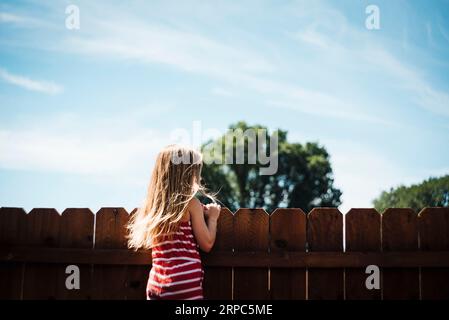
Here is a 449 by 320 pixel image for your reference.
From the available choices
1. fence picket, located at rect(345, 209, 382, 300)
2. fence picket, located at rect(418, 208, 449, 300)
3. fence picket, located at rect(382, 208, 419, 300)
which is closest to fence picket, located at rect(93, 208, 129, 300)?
fence picket, located at rect(345, 209, 382, 300)

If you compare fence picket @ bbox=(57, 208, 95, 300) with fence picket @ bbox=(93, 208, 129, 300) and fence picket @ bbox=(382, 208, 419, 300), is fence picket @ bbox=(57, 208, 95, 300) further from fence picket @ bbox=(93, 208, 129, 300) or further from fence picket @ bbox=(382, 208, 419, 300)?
fence picket @ bbox=(382, 208, 419, 300)

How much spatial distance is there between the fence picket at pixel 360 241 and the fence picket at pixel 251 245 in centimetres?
77

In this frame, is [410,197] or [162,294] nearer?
[162,294]

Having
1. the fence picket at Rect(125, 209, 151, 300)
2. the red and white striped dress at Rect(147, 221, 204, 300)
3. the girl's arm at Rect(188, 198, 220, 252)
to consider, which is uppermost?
the girl's arm at Rect(188, 198, 220, 252)

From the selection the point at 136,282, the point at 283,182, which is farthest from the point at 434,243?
the point at 283,182

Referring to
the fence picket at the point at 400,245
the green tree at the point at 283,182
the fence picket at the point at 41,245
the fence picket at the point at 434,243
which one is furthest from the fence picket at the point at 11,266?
the green tree at the point at 283,182

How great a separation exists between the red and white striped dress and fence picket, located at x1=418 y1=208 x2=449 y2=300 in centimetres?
217

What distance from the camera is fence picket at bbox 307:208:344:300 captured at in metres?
3.87

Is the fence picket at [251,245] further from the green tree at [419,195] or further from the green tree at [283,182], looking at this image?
the green tree at [419,195]

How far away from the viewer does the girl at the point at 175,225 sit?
124 inches
